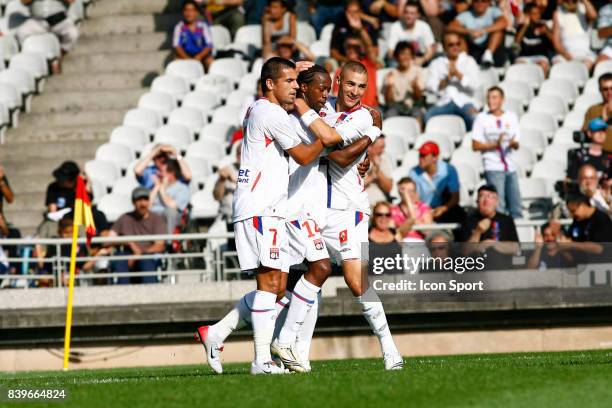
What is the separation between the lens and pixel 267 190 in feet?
37.3

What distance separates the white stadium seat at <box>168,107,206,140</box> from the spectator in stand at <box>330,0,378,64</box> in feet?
7.38

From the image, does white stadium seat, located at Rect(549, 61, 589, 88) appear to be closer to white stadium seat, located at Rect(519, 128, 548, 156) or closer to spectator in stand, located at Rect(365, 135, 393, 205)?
white stadium seat, located at Rect(519, 128, 548, 156)

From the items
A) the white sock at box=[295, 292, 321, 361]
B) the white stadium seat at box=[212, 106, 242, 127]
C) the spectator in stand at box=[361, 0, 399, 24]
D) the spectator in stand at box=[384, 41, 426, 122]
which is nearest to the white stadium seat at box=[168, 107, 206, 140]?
the white stadium seat at box=[212, 106, 242, 127]

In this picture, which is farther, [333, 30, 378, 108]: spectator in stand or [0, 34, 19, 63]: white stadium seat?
[0, 34, 19, 63]: white stadium seat

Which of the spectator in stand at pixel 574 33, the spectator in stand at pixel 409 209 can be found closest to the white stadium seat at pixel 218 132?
Answer: the spectator in stand at pixel 409 209

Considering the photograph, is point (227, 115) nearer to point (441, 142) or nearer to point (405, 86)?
point (405, 86)

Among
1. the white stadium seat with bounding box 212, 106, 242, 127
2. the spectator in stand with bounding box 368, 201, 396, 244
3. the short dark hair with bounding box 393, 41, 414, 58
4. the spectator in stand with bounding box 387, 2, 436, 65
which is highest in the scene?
the spectator in stand with bounding box 387, 2, 436, 65

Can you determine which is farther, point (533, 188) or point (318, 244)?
point (533, 188)

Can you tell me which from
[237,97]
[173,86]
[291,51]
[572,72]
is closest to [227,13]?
[173,86]

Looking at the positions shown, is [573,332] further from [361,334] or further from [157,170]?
[157,170]

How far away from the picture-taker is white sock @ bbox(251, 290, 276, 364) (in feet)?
37.6

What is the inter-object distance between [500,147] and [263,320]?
312 inches

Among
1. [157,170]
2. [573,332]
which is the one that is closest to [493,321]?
[573,332]

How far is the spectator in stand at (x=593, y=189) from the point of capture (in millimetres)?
17656
